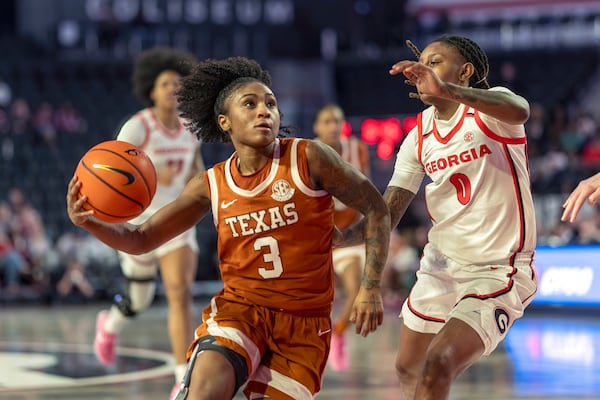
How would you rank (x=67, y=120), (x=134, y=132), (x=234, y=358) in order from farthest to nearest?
(x=67, y=120), (x=134, y=132), (x=234, y=358)

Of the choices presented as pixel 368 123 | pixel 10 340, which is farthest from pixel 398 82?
pixel 10 340

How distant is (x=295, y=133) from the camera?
10.9m

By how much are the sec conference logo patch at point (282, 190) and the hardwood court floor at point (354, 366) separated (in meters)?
2.49

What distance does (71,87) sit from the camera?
19.6 m

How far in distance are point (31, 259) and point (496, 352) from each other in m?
8.63

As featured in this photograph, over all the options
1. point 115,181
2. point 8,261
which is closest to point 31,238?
point 8,261

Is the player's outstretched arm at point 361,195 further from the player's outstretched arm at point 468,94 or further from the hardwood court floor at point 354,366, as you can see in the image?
the hardwood court floor at point 354,366

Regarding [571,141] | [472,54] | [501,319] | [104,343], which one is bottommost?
[104,343]

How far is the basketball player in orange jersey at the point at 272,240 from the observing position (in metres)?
3.99

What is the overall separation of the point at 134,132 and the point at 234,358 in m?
3.20

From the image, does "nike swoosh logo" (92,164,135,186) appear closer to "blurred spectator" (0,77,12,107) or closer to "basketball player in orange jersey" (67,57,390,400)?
"basketball player in orange jersey" (67,57,390,400)

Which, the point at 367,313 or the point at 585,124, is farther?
the point at 585,124

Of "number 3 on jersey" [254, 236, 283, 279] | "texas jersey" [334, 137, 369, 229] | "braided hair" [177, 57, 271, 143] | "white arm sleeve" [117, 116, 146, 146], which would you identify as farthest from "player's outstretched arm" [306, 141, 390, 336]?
"texas jersey" [334, 137, 369, 229]

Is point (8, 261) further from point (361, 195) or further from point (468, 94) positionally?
point (468, 94)
